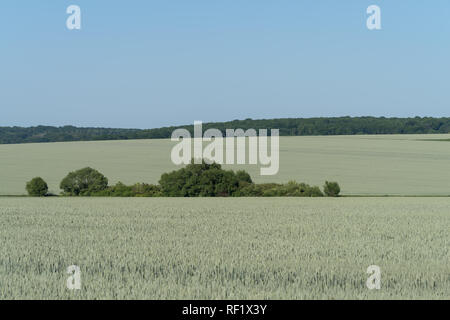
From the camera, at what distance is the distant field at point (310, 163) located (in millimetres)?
47375

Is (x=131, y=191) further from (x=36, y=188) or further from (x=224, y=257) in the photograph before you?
(x=224, y=257)

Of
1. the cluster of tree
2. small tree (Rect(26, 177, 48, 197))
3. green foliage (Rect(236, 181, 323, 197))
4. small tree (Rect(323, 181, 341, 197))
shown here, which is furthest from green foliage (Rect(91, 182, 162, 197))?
small tree (Rect(323, 181, 341, 197))

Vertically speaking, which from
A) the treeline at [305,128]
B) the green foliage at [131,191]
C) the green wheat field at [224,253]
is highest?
the treeline at [305,128]

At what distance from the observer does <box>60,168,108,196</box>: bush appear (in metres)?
40.9

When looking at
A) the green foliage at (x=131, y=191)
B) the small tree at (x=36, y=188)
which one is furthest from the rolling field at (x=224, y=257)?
the small tree at (x=36, y=188)

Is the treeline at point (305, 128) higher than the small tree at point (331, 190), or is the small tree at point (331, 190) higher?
the treeline at point (305, 128)

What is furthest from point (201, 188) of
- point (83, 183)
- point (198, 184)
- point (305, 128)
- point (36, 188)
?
point (305, 128)

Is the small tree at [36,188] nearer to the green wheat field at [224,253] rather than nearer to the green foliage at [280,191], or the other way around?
the green foliage at [280,191]

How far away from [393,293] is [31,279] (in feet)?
16.8

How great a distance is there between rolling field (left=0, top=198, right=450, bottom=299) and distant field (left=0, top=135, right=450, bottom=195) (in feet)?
86.1

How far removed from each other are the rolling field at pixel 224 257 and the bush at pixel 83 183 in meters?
22.1

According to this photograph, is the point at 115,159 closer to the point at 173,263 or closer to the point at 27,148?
the point at 27,148

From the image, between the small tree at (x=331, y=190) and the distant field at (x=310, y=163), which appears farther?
the distant field at (x=310, y=163)
